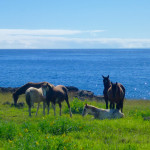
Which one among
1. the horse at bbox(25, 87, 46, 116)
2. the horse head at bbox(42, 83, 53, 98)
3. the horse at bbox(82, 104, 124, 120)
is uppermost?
the horse head at bbox(42, 83, 53, 98)

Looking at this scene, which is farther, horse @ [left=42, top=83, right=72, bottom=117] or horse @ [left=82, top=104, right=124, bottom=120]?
horse @ [left=42, top=83, right=72, bottom=117]

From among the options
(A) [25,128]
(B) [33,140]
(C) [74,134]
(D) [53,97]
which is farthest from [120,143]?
(D) [53,97]

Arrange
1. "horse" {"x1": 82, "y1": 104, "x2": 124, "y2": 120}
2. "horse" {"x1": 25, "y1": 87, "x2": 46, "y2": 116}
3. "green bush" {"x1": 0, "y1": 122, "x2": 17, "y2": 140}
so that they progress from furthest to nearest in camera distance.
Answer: "horse" {"x1": 25, "y1": 87, "x2": 46, "y2": 116}
"horse" {"x1": 82, "y1": 104, "x2": 124, "y2": 120}
"green bush" {"x1": 0, "y1": 122, "x2": 17, "y2": 140}

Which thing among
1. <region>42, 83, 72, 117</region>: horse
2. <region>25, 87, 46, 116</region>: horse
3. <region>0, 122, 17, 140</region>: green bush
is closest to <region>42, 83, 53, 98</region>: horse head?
<region>42, 83, 72, 117</region>: horse

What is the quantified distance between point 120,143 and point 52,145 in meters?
2.60

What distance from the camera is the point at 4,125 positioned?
10.8 metres

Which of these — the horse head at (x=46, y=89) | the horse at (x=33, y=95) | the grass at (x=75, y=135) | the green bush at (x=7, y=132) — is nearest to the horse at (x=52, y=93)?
the horse head at (x=46, y=89)

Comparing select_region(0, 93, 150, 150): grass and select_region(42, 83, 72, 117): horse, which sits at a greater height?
select_region(42, 83, 72, 117): horse

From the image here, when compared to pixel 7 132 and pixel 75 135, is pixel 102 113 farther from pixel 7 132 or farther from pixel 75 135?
pixel 7 132

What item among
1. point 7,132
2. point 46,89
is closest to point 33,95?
point 46,89

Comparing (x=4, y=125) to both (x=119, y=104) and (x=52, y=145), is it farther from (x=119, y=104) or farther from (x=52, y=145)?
(x=119, y=104)

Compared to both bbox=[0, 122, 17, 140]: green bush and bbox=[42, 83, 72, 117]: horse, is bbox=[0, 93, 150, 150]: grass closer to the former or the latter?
bbox=[0, 122, 17, 140]: green bush

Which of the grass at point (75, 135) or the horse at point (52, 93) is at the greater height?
the horse at point (52, 93)

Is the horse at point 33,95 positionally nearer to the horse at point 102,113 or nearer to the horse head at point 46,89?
the horse head at point 46,89
